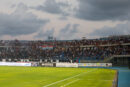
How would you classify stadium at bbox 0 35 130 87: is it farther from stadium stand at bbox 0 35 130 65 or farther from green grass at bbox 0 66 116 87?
green grass at bbox 0 66 116 87

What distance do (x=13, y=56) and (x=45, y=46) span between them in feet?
53.2

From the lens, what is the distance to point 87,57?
8394cm

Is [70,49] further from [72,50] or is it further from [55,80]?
[55,80]

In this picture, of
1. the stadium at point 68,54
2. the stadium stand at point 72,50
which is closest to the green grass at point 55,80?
the stadium at point 68,54

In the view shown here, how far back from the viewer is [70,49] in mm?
96562

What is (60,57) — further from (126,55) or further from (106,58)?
(126,55)

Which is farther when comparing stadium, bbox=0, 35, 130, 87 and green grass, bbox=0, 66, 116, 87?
stadium, bbox=0, 35, 130, 87

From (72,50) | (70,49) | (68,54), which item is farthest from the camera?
(70,49)

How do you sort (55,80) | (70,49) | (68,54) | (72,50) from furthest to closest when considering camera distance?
(70,49) < (72,50) < (68,54) < (55,80)

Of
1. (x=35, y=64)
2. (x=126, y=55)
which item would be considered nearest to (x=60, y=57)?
(x=35, y=64)

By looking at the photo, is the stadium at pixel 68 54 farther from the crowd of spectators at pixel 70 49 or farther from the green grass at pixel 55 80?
the green grass at pixel 55 80

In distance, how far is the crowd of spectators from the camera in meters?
82.1

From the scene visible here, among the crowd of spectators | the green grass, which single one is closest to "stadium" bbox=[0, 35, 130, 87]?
the crowd of spectators

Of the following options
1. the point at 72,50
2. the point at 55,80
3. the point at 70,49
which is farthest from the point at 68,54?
the point at 55,80
